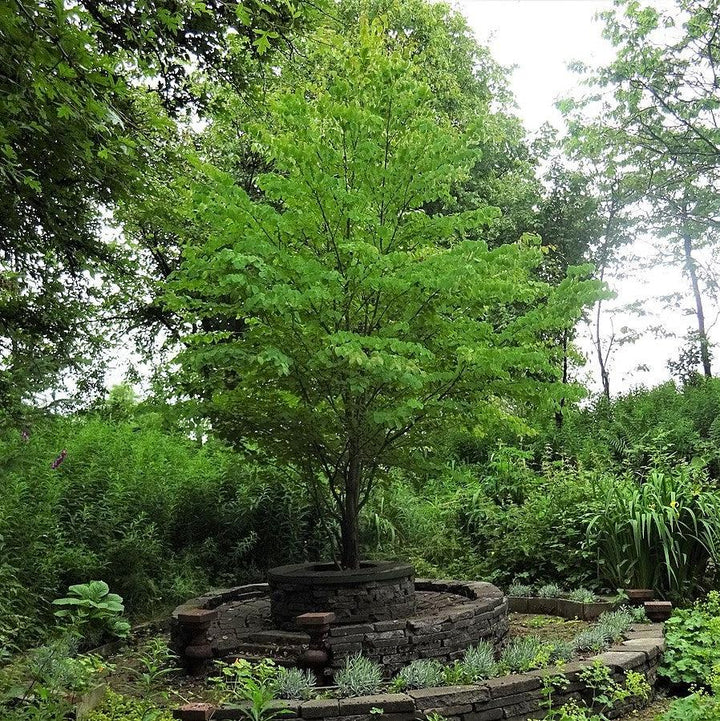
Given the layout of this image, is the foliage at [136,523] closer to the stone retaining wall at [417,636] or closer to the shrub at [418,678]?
the stone retaining wall at [417,636]

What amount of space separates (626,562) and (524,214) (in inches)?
399

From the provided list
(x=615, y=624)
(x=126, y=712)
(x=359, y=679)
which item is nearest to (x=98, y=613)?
(x=126, y=712)

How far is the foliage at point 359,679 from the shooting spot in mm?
3996

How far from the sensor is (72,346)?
18.2 ft

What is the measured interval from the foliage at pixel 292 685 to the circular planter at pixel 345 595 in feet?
2.94

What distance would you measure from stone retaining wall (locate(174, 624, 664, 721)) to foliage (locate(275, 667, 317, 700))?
0.16m

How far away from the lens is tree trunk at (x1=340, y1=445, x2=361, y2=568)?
5.68 m

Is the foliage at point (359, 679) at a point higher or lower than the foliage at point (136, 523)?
lower

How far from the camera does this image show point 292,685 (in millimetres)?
3977

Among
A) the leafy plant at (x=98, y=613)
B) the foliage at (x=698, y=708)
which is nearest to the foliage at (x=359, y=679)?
the foliage at (x=698, y=708)

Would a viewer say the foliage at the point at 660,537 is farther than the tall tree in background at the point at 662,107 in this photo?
No

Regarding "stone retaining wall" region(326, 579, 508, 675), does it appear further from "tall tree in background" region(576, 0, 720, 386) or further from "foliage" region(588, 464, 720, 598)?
"tall tree in background" region(576, 0, 720, 386)

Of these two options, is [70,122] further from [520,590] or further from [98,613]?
[520,590]

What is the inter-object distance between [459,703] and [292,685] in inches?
38.8
